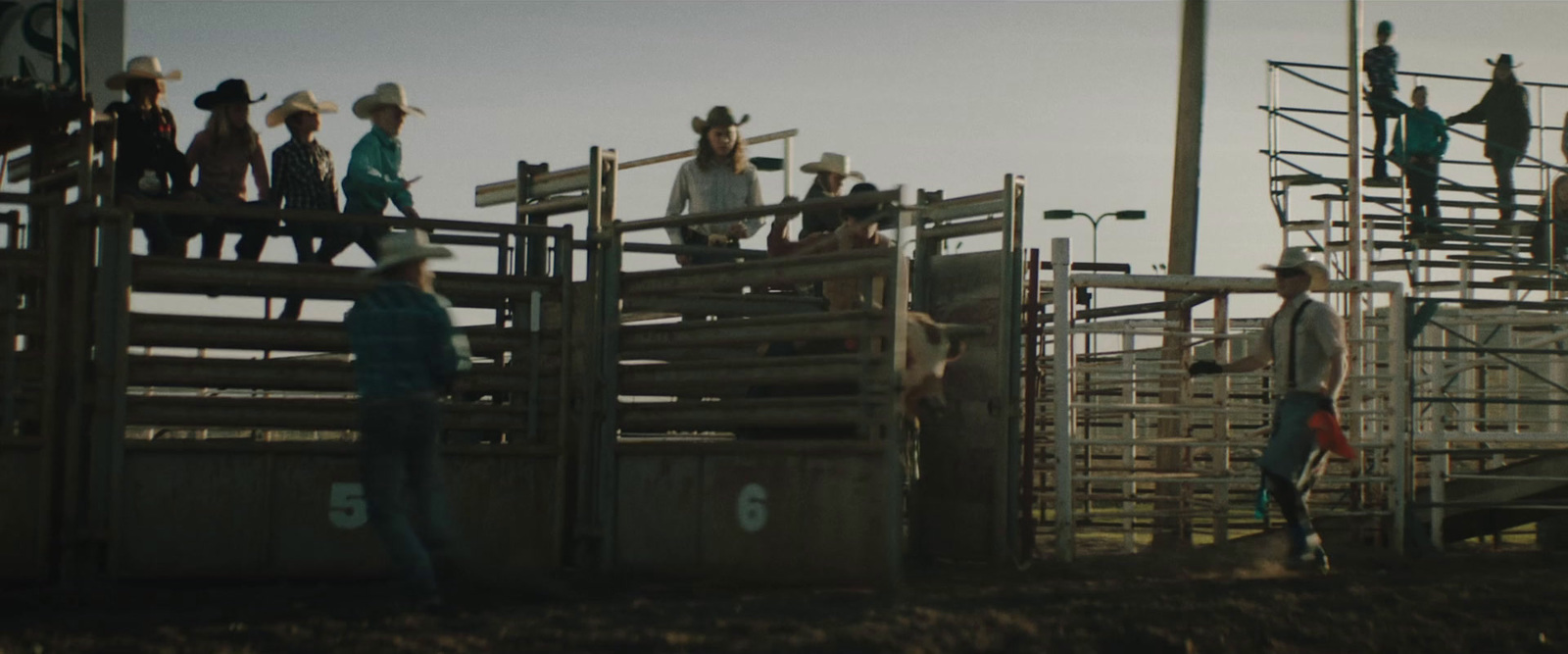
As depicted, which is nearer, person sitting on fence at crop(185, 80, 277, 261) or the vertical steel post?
person sitting on fence at crop(185, 80, 277, 261)

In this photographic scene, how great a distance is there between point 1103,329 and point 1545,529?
4710mm

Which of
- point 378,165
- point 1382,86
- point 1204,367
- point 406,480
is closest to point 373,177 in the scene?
point 378,165

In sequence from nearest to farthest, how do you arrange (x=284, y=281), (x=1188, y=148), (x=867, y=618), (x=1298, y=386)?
(x=867, y=618) < (x=284, y=281) < (x=1298, y=386) < (x=1188, y=148)

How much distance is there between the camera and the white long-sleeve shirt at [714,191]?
10.8m

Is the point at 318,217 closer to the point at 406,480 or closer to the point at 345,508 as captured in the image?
the point at 345,508

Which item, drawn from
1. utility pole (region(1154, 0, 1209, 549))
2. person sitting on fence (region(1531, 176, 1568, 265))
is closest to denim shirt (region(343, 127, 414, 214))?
utility pole (region(1154, 0, 1209, 549))

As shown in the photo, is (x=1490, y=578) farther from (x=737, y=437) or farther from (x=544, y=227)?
(x=544, y=227)

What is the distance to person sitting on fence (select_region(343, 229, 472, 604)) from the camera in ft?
24.7

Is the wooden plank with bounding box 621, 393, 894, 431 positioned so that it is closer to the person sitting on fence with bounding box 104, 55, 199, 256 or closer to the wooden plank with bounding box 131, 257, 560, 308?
the wooden plank with bounding box 131, 257, 560, 308

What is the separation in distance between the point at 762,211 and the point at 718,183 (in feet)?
5.89

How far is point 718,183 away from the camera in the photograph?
35.6ft

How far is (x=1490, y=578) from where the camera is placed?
9531 mm

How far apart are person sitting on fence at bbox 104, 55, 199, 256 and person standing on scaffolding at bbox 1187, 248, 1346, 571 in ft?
18.7

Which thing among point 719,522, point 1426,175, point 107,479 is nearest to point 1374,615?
point 719,522
